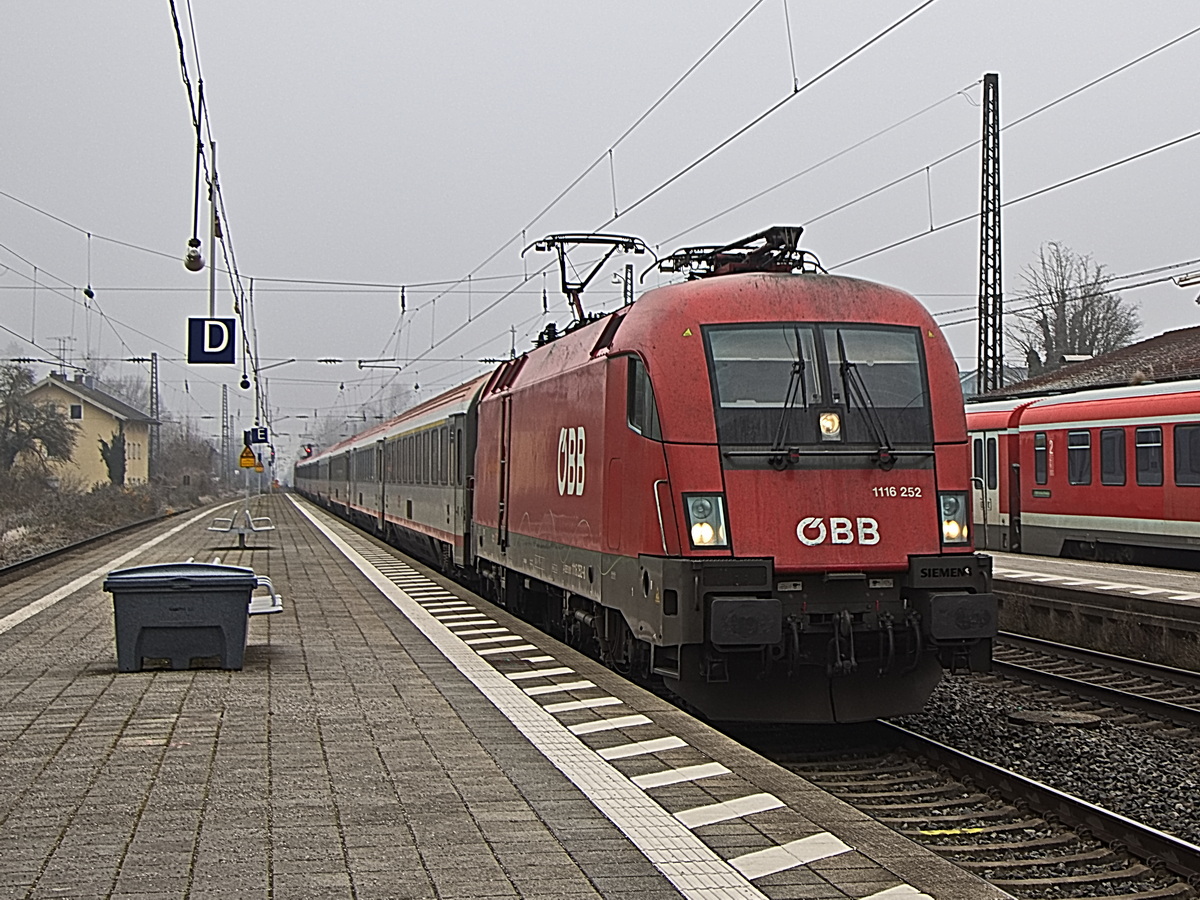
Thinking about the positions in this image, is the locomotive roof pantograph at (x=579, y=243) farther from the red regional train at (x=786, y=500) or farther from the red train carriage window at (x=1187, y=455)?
the red train carriage window at (x=1187, y=455)

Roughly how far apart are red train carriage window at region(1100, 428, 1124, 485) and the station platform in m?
12.4

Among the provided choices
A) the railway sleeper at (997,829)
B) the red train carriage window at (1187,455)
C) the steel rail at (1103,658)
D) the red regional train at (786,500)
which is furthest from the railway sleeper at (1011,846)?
the red train carriage window at (1187,455)

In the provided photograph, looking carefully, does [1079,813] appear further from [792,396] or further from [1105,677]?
[1105,677]

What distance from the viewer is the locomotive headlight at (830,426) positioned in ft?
31.0

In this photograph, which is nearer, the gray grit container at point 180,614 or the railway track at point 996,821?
the railway track at point 996,821

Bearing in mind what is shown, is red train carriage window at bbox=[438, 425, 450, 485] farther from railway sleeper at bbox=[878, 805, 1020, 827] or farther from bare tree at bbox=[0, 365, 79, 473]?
bare tree at bbox=[0, 365, 79, 473]

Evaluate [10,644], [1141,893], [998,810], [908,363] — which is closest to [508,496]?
[10,644]

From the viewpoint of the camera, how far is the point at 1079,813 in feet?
24.1

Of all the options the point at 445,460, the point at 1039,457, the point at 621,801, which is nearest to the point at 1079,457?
the point at 1039,457

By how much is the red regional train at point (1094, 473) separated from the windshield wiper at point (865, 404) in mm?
11370

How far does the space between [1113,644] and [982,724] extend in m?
5.15

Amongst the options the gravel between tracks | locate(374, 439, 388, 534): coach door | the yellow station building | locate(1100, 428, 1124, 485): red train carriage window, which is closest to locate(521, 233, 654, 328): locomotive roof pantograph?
the gravel between tracks

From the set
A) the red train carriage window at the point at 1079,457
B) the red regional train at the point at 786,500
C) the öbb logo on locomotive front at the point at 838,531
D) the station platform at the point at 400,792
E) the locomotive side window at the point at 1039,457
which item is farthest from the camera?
the locomotive side window at the point at 1039,457

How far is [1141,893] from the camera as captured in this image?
6.27 metres
